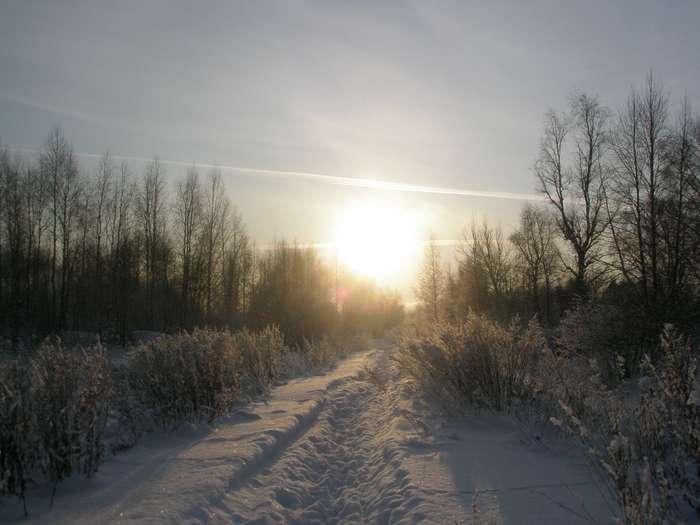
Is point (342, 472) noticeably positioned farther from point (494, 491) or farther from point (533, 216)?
point (533, 216)

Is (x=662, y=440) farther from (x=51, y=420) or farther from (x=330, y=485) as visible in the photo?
(x=51, y=420)

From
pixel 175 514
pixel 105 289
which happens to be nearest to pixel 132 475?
pixel 175 514

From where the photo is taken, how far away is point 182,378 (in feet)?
22.5

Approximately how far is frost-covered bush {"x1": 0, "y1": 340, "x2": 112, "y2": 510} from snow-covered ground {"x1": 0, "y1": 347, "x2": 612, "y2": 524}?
0.21 m

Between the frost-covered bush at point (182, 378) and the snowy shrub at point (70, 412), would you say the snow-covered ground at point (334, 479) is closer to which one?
the snowy shrub at point (70, 412)

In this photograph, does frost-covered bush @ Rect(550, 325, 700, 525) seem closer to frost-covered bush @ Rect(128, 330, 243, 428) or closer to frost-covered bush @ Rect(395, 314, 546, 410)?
frost-covered bush @ Rect(395, 314, 546, 410)

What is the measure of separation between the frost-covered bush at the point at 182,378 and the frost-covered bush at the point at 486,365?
3.54m

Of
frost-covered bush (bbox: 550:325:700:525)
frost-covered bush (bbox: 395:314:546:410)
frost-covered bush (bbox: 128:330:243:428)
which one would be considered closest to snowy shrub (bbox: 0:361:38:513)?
frost-covered bush (bbox: 128:330:243:428)

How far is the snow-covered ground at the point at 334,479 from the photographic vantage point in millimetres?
3533

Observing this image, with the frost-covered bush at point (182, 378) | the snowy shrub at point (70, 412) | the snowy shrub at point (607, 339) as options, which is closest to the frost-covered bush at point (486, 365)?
the snowy shrub at point (607, 339)

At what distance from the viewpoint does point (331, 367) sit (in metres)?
16.2

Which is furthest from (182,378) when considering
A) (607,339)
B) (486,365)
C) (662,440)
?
(607,339)

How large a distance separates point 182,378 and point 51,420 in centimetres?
259

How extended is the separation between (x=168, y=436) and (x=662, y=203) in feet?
59.3
